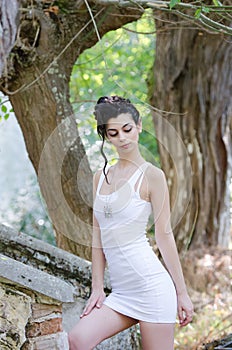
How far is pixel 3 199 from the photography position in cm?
967

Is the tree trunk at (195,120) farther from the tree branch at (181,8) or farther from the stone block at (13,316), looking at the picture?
the stone block at (13,316)

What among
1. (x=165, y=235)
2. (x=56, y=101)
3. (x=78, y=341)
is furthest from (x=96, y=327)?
(x=56, y=101)

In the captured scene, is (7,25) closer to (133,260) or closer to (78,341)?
(133,260)

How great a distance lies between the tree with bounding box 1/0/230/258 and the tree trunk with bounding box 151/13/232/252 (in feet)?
9.87

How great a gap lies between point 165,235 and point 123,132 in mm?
486

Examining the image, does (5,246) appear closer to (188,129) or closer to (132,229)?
(132,229)

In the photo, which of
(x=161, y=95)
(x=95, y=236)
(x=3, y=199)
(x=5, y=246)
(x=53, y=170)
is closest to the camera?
(x=95, y=236)

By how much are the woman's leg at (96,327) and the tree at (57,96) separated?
1.49 meters

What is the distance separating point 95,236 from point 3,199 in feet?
22.2

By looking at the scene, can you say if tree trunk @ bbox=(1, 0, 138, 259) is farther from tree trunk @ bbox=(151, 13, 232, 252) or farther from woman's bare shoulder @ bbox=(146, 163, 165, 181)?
tree trunk @ bbox=(151, 13, 232, 252)

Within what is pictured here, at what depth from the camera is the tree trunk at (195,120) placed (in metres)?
7.95

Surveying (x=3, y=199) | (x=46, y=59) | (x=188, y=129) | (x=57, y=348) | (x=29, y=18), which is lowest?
(x=3, y=199)

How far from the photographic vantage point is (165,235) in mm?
2967

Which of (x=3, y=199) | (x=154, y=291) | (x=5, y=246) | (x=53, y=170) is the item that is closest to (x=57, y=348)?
(x=154, y=291)
